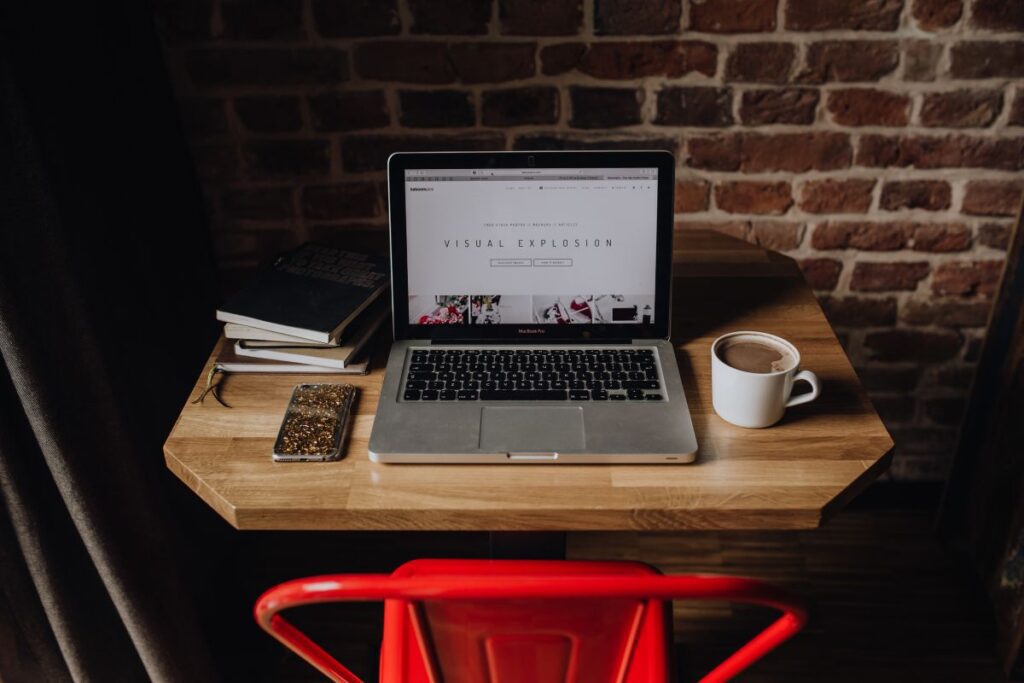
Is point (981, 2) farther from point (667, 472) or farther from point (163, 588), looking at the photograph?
point (163, 588)

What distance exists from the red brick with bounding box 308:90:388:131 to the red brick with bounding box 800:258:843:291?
0.86 metres

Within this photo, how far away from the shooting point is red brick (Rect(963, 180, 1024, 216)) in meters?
1.58

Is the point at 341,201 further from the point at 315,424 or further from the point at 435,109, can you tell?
the point at 315,424

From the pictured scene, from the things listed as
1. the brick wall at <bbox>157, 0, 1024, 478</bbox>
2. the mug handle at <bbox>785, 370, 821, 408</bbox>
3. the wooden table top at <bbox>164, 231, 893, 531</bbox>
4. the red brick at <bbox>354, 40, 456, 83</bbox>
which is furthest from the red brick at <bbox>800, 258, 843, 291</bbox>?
the red brick at <bbox>354, 40, 456, 83</bbox>

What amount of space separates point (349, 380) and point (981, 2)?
47.0 inches

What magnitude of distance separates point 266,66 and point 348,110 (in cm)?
15

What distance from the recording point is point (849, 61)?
148 cm

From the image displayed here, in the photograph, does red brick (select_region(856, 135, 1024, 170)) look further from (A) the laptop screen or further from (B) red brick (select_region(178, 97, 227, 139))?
(B) red brick (select_region(178, 97, 227, 139))

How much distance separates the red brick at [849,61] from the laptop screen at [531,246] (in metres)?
0.50

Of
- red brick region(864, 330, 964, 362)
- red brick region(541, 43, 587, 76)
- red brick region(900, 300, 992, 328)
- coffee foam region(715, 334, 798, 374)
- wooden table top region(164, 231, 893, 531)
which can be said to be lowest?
red brick region(864, 330, 964, 362)

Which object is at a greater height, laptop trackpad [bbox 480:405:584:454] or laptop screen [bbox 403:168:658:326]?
laptop screen [bbox 403:168:658:326]

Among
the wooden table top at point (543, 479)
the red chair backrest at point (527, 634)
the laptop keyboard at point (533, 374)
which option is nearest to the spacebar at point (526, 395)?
the laptop keyboard at point (533, 374)

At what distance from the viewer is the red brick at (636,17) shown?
1.43m

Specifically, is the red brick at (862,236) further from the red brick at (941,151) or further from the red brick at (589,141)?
the red brick at (589,141)
